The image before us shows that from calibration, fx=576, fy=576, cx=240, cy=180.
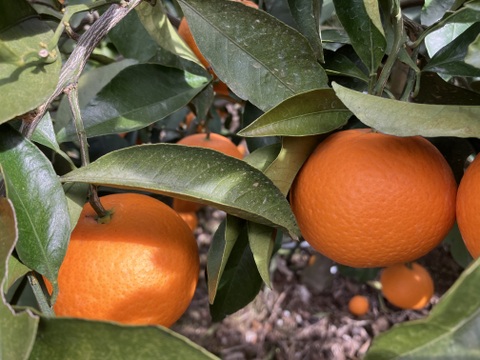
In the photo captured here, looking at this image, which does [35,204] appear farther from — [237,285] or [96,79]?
[96,79]

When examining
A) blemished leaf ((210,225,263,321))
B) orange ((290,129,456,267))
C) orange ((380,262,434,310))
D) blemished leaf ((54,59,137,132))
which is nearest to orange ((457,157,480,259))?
orange ((290,129,456,267))

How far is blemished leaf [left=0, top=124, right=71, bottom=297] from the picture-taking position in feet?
1.95

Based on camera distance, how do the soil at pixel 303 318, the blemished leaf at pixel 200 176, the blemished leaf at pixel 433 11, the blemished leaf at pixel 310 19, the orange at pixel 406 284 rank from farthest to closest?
1. the soil at pixel 303 318
2. the orange at pixel 406 284
3. the blemished leaf at pixel 433 11
4. the blemished leaf at pixel 310 19
5. the blemished leaf at pixel 200 176

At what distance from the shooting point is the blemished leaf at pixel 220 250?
0.68 meters

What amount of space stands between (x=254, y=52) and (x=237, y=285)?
1.29 feet

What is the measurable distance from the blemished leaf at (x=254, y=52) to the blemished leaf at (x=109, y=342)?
1.23 feet

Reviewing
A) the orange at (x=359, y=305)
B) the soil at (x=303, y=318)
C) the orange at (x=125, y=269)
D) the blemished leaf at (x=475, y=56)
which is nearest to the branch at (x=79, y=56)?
the orange at (x=125, y=269)

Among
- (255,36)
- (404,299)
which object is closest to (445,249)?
(404,299)

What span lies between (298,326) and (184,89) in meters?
1.48

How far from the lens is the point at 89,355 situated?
0.45 m

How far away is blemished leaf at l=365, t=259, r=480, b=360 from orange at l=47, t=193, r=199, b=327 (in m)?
0.32

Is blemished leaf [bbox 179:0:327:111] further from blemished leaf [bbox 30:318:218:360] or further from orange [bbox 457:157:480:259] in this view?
blemished leaf [bbox 30:318:218:360]

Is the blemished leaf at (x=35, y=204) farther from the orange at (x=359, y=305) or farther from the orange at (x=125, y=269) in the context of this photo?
the orange at (x=359, y=305)

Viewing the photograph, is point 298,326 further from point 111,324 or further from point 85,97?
point 111,324
